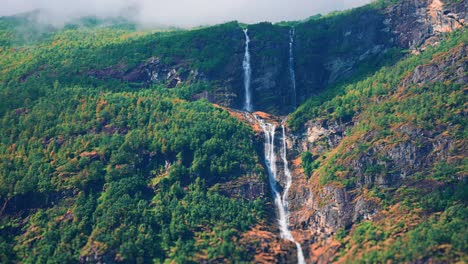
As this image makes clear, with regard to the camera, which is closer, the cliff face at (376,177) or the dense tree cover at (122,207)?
the dense tree cover at (122,207)

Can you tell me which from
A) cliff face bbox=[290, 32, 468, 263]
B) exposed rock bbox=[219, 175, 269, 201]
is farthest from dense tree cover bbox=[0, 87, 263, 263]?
cliff face bbox=[290, 32, 468, 263]

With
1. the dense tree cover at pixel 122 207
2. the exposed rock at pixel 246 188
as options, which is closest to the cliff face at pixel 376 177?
the exposed rock at pixel 246 188

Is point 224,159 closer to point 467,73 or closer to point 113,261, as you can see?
point 113,261

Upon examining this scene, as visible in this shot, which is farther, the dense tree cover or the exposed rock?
the exposed rock

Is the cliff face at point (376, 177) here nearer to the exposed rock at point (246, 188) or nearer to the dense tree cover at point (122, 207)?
the exposed rock at point (246, 188)

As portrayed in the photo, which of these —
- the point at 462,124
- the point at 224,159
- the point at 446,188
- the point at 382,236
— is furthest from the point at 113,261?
the point at 462,124

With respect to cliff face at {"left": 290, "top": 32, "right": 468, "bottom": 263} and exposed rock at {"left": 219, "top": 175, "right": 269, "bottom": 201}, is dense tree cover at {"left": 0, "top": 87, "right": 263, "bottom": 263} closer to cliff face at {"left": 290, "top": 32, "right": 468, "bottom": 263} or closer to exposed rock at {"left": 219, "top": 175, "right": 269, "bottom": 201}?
exposed rock at {"left": 219, "top": 175, "right": 269, "bottom": 201}

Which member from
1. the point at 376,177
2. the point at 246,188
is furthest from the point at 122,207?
the point at 376,177

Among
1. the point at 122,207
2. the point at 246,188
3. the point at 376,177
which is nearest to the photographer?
the point at 122,207

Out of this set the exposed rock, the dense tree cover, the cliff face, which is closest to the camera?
the dense tree cover

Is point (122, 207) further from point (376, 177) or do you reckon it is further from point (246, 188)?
point (376, 177)

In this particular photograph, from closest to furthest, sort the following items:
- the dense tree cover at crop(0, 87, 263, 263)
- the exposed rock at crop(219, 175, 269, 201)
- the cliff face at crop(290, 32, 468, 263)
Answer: the dense tree cover at crop(0, 87, 263, 263)
the cliff face at crop(290, 32, 468, 263)
the exposed rock at crop(219, 175, 269, 201)

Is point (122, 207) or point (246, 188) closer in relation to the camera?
point (122, 207)

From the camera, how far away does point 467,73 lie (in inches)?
7776
